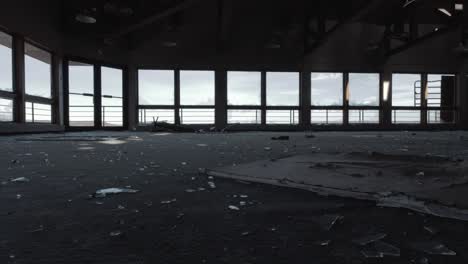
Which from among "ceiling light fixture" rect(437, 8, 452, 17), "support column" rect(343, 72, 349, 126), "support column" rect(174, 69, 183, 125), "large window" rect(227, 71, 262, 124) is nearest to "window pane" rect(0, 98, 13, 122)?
"support column" rect(174, 69, 183, 125)

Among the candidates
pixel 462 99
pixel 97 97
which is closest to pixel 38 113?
pixel 97 97

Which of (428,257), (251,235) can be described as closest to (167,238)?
(251,235)

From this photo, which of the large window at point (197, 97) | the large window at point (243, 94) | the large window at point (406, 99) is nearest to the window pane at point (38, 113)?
the large window at point (197, 97)

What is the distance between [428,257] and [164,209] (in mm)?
703

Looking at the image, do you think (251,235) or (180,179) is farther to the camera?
(180,179)

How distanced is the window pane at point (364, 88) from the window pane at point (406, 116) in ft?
2.45

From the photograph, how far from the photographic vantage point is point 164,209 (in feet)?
3.36

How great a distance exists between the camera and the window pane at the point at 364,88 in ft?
35.8

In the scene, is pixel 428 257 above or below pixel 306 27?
below

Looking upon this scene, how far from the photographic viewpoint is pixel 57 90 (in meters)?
8.40

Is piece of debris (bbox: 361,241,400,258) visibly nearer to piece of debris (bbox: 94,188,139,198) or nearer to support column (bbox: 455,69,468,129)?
piece of debris (bbox: 94,188,139,198)

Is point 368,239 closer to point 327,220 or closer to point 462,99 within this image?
point 327,220

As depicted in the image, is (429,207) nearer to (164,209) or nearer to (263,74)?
(164,209)

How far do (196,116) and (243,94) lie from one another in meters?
1.67
